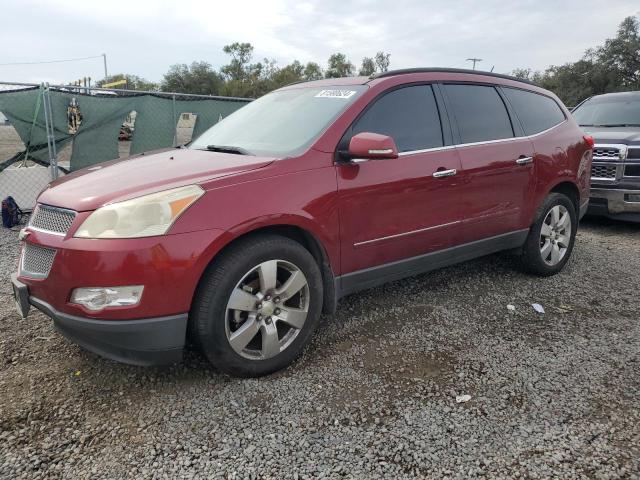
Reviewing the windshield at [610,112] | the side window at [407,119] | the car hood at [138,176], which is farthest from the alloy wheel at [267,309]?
the windshield at [610,112]

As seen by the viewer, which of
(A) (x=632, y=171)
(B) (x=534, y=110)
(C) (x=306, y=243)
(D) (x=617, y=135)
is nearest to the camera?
(C) (x=306, y=243)

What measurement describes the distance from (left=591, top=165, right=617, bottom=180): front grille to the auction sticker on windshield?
4734 mm

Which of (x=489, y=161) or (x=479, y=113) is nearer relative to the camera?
(x=489, y=161)

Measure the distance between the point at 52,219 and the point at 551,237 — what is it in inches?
160

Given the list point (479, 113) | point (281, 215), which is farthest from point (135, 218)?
Result: point (479, 113)

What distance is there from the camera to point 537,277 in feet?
15.1

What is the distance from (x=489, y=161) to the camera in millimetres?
3846

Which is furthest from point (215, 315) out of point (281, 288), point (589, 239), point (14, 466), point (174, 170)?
point (589, 239)

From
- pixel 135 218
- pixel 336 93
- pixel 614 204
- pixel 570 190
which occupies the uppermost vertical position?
pixel 336 93

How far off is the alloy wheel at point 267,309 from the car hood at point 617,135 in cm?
558

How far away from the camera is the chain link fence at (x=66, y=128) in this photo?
7.04 meters

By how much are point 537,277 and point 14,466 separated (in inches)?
166

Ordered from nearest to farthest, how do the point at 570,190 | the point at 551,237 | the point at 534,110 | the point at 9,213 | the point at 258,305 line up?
the point at 258,305 → the point at 534,110 → the point at 551,237 → the point at 570,190 → the point at 9,213

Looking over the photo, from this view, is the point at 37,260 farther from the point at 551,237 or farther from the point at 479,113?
the point at 551,237
